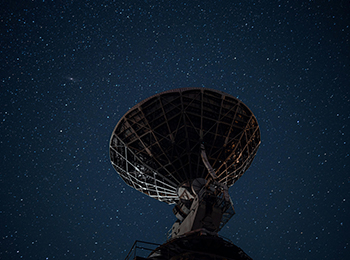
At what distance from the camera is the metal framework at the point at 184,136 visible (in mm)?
21156

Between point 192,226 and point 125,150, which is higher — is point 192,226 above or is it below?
below

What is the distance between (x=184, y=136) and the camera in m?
21.9

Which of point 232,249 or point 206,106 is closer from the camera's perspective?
point 232,249

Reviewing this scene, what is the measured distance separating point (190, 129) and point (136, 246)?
9.96m

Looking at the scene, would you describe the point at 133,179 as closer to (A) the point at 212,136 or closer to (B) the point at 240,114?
(A) the point at 212,136

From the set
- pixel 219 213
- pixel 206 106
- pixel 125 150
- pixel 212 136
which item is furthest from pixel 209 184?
pixel 125 150

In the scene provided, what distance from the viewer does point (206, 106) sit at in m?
21.5

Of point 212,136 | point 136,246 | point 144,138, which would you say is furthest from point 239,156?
point 136,246

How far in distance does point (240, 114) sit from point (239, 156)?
352 cm

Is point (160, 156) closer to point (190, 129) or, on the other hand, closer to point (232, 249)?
point (190, 129)

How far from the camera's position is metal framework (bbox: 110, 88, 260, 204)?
21156 mm

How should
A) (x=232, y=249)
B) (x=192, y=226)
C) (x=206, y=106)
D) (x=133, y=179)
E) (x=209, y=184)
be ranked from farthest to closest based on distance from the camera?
(x=133, y=179) → (x=206, y=106) → (x=209, y=184) → (x=192, y=226) → (x=232, y=249)

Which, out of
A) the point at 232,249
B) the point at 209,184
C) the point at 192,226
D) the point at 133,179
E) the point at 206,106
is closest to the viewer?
the point at 232,249

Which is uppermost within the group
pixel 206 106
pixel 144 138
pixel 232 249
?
pixel 206 106
